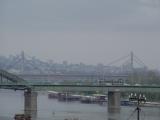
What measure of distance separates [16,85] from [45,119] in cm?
2703

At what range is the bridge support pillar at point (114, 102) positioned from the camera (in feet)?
310

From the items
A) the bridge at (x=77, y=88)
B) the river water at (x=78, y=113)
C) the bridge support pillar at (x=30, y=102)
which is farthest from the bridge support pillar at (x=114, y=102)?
the bridge support pillar at (x=30, y=102)

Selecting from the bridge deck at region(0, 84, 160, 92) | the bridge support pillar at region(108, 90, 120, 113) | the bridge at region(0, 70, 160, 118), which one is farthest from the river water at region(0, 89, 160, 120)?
the bridge deck at region(0, 84, 160, 92)

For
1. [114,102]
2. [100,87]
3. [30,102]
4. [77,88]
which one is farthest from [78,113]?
[77,88]

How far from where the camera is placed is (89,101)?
139 metres

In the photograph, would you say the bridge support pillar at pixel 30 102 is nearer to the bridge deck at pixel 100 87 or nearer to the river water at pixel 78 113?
the river water at pixel 78 113

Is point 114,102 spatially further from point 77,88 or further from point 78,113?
point 78,113

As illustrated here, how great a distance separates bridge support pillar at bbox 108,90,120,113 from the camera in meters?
94.6

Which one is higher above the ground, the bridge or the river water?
the bridge

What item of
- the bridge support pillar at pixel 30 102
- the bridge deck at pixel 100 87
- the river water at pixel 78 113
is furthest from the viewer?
the bridge deck at pixel 100 87

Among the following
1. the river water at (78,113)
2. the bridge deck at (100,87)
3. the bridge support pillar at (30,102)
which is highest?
the bridge deck at (100,87)

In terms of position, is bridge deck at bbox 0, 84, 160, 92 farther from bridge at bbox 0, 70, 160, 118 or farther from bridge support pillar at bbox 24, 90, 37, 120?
bridge support pillar at bbox 24, 90, 37, 120

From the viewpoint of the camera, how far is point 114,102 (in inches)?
3826

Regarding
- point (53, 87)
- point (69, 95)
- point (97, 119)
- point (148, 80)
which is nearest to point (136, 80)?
point (148, 80)
